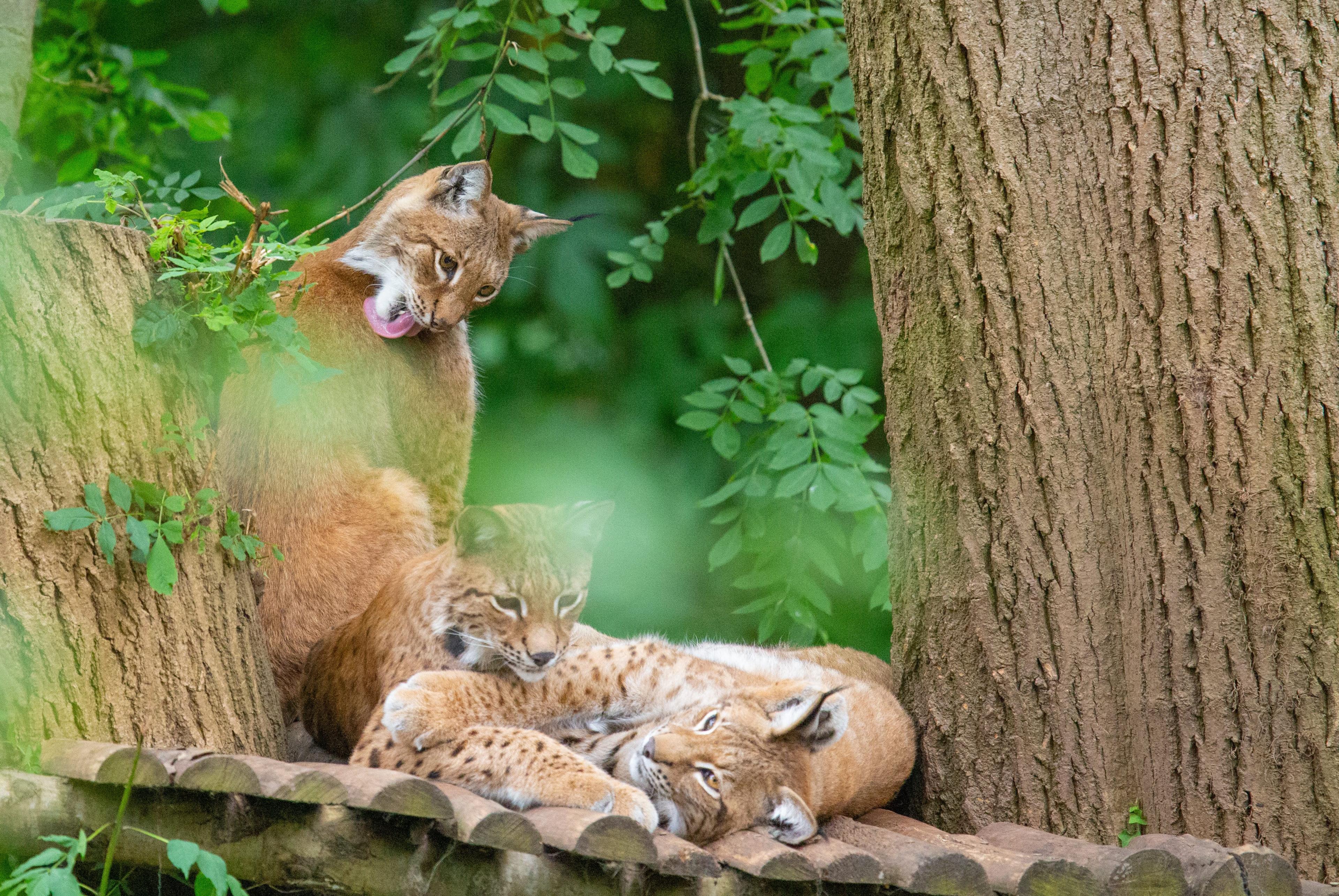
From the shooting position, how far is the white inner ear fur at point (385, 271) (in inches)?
176

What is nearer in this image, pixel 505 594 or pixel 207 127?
pixel 505 594

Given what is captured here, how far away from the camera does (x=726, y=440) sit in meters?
5.07

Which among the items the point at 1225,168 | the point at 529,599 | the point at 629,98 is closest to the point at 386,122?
the point at 629,98

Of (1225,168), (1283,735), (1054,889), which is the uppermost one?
(1225,168)

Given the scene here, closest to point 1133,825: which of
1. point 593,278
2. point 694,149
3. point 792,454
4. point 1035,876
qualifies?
point 1035,876

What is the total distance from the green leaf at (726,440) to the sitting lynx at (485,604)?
1.45 meters

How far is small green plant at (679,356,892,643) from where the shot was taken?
15.3ft

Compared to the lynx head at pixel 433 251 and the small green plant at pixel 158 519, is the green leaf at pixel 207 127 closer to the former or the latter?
the lynx head at pixel 433 251

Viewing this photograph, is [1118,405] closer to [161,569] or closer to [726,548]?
[726,548]

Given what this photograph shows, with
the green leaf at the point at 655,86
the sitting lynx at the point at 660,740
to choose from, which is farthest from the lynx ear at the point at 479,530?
the green leaf at the point at 655,86

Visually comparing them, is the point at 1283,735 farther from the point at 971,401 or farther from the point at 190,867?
the point at 190,867

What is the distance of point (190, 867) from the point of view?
8.30 feet

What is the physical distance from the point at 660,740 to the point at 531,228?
253cm

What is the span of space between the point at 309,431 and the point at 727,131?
2679 millimetres
